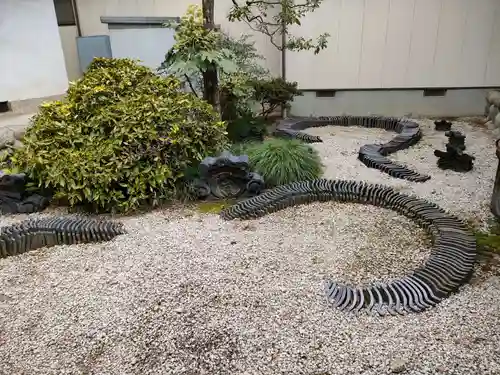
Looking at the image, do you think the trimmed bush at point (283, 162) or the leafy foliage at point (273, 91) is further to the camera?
the leafy foliage at point (273, 91)

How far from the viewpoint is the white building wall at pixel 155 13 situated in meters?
6.84

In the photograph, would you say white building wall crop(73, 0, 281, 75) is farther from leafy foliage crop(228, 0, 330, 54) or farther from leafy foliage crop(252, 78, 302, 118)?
leafy foliage crop(252, 78, 302, 118)

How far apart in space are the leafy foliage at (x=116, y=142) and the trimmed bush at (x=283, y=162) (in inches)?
23.8

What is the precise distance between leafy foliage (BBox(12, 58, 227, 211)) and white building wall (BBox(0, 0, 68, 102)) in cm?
208

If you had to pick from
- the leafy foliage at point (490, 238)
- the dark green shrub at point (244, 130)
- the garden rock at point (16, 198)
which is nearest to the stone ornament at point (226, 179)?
the dark green shrub at point (244, 130)

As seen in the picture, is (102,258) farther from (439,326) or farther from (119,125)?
(439,326)

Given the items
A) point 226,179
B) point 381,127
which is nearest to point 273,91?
point 381,127

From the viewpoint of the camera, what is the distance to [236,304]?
Answer: 2.57m

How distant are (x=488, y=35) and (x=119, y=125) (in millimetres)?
5981

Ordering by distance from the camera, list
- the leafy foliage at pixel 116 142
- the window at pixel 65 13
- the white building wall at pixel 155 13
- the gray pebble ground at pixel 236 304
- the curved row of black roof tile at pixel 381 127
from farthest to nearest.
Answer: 1. the window at pixel 65 13
2. the white building wall at pixel 155 13
3. the curved row of black roof tile at pixel 381 127
4. the leafy foliage at pixel 116 142
5. the gray pebble ground at pixel 236 304

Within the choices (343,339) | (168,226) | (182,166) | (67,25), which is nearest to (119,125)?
(182,166)

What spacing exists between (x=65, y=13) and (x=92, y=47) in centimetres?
90

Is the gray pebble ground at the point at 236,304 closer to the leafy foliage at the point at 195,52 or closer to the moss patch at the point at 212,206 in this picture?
the moss patch at the point at 212,206

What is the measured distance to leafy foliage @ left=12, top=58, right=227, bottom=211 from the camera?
12.5ft
